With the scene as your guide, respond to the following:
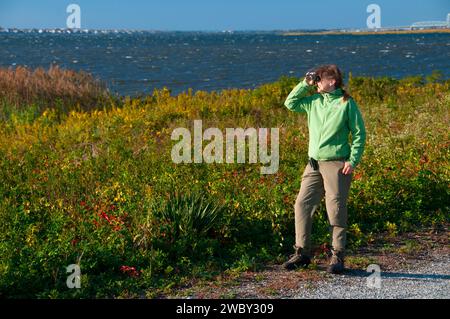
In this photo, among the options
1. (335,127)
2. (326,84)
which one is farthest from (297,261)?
(326,84)

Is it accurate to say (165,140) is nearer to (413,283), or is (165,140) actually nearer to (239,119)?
(239,119)

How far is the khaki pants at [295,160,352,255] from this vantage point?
627cm

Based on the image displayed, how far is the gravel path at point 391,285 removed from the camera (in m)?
5.82

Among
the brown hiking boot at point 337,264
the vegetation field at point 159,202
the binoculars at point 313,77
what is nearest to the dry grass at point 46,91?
the vegetation field at point 159,202

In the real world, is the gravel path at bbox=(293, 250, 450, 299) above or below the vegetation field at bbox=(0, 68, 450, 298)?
below

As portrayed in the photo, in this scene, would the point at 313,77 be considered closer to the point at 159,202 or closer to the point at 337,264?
the point at 337,264

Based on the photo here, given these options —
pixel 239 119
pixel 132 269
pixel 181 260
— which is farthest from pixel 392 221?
pixel 239 119

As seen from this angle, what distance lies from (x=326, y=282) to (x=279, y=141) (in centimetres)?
530

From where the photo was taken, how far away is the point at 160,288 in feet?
20.0

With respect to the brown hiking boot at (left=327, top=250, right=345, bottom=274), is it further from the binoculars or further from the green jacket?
the binoculars

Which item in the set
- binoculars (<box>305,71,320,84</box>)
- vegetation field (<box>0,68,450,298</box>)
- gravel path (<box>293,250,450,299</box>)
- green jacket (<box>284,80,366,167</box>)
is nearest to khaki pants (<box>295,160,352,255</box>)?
green jacket (<box>284,80,366,167</box>)

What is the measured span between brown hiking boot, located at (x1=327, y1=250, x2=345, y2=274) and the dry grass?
37.0 feet

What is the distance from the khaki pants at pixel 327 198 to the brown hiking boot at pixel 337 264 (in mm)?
46
